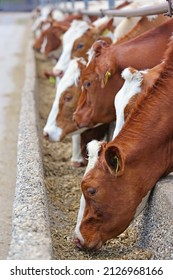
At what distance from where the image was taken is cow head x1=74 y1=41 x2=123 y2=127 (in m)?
6.20

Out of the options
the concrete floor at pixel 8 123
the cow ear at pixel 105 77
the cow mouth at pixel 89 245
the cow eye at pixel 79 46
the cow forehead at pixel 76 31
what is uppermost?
the cow ear at pixel 105 77

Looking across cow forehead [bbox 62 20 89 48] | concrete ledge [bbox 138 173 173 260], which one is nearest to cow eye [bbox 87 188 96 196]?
concrete ledge [bbox 138 173 173 260]

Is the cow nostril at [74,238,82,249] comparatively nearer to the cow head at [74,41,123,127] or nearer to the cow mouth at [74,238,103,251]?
the cow mouth at [74,238,103,251]

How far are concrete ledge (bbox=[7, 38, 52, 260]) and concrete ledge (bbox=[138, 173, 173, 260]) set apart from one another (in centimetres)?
65

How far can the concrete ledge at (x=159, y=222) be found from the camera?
423 cm

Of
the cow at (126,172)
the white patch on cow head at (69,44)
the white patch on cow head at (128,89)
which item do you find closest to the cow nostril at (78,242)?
the cow at (126,172)

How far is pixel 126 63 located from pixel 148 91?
1438 millimetres

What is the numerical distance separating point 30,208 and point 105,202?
18.0 inches

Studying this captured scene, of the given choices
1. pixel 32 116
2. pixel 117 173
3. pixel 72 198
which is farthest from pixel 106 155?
pixel 32 116

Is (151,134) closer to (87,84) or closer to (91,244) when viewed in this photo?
(91,244)

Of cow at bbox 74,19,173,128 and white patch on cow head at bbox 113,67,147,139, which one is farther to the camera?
cow at bbox 74,19,173,128

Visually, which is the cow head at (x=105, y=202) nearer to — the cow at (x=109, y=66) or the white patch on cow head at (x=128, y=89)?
the white patch on cow head at (x=128, y=89)

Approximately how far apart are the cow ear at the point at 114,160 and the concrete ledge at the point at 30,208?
1.62 ft

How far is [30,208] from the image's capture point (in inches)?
175
